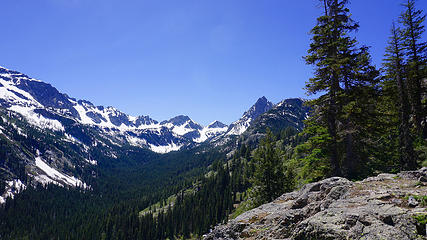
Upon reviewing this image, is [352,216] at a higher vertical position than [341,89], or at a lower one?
lower

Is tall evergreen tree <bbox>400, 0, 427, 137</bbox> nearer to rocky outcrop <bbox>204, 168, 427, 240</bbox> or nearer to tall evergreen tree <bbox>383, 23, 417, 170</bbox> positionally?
tall evergreen tree <bbox>383, 23, 417, 170</bbox>

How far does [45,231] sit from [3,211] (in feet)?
231

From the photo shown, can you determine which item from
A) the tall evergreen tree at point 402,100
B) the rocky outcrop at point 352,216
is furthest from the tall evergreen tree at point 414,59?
the rocky outcrop at point 352,216

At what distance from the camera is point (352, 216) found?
718 cm

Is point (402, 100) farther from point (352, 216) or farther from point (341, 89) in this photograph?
point (352, 216)

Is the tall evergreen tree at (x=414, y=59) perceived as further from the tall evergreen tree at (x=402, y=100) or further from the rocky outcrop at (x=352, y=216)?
the rocky outcrop at (x=352, y=216)

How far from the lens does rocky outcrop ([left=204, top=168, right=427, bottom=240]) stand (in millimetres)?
6082

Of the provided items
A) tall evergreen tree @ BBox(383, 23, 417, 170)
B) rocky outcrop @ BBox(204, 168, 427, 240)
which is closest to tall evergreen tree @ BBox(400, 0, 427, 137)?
tall evergreen tree @ BBox(383, 23, 417, 170)

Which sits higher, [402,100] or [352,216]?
[402,100]

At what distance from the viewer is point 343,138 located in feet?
64.2

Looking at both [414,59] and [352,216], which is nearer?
[352,216]

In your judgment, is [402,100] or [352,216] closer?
[352,216]

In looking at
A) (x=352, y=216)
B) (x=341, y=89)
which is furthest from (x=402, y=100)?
(x=352, y=216)

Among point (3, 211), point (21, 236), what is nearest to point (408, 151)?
point (21, 236)
